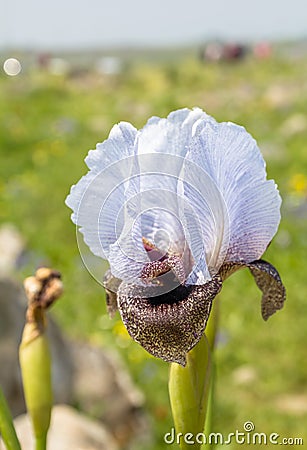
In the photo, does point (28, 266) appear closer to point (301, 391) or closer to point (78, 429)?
point (301, 391)

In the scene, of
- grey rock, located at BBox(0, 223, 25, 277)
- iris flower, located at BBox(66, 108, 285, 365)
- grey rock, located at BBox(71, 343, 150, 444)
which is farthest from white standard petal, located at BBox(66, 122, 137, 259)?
grey rock, located at BBox(0, 223, 25, 277)

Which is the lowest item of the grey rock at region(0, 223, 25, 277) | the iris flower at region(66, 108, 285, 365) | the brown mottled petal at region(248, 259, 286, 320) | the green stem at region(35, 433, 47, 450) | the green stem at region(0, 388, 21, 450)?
the grey rock at region(0, 223, 25, 277)

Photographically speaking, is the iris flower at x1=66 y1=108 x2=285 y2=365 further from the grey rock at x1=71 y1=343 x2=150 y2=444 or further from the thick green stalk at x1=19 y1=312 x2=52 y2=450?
the grey rock at x1=71 y1=343 x2=150 y2=444

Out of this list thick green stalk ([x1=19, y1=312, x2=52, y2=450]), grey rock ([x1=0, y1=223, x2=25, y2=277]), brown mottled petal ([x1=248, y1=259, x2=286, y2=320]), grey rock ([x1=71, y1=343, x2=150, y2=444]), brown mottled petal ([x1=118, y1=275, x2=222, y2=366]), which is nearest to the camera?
brown mottled petal ([x1=118, y1=275, x2=222, y2=366])

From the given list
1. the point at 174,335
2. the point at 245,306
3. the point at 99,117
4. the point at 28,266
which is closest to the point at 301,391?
the point at 245,306

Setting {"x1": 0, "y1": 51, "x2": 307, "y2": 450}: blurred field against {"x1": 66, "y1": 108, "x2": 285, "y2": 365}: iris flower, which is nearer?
{"x1": 66, "y1": 108, "x2": 285, "y2": 365}: iris flower

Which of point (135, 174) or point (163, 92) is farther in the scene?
point (163, 92)

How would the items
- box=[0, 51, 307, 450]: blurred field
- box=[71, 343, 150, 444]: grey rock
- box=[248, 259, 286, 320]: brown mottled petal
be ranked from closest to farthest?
box=[248, 259, 286, 320]: brown mottled petal → box=[71, 343, 150, 444]: grey rock → box=[0, 51, 307, 450]: blurred field

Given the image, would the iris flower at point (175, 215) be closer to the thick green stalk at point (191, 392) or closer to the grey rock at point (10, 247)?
the thick green stalk at point (191, 392)

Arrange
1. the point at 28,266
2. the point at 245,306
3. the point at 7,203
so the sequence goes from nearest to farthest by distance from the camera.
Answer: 1. the point at 245,306
2. the point at 28,266
3. the point at 7,203

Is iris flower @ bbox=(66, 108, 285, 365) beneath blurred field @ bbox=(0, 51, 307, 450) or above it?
above
